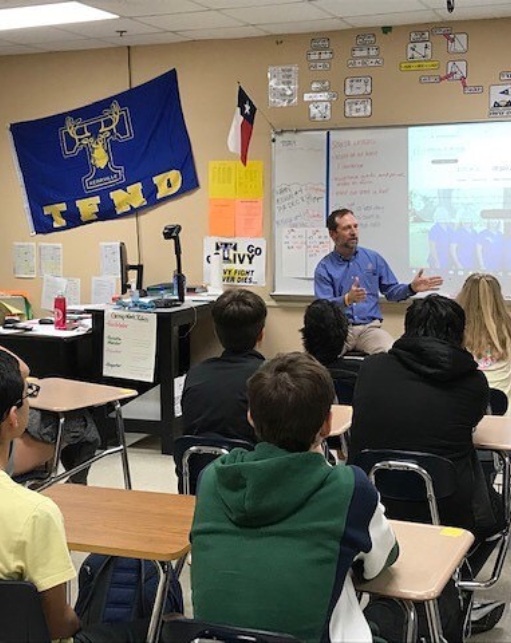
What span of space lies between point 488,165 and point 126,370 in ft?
8.43

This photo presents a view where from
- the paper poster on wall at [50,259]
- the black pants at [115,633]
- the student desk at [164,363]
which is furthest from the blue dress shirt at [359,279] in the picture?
the black pants at [115,633]

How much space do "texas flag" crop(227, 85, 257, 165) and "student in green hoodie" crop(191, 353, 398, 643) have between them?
4453 mm

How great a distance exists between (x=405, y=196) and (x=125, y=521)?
3969 mm

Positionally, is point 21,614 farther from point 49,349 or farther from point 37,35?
point 37,35

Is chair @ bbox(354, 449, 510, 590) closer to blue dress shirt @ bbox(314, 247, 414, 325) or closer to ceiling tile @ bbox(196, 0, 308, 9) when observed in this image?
blue dress shirt @ bbox(314, 247, 414, 325)

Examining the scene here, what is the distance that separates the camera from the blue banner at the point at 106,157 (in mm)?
6312

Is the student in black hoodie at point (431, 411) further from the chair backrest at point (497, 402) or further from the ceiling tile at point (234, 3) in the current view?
the ceiling tile at point (234, 3)

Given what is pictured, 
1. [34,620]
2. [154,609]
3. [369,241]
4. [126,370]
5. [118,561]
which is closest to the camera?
[34,620]

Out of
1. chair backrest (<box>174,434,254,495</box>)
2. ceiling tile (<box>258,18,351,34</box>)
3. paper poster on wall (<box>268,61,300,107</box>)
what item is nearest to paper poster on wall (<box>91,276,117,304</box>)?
paper poster on wall (<box>268,61,300,107</box>)

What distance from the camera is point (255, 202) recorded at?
20.1 feet

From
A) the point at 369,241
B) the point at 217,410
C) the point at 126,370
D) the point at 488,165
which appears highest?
the point at 488,165

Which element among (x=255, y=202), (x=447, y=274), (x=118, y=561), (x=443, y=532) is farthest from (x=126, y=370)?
(x=443, y=532)

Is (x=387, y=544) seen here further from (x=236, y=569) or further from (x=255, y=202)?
(x=255, y=202)

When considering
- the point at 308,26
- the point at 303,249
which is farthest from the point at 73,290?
the point at 308,26
